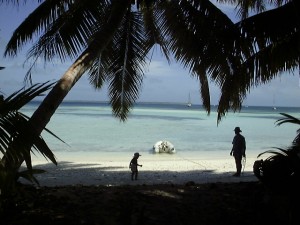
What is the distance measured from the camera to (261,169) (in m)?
4.33

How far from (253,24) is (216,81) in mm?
1225

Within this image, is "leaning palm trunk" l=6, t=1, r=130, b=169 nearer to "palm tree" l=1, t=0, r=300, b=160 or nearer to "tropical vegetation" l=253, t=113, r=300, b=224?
"palm tree" l=1, t=0, r=300, b=160

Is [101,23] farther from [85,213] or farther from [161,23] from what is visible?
[85,213]

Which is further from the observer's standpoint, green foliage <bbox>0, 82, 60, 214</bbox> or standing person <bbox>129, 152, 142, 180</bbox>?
standing person <bbox>129, 152, 142, 180</bbox>

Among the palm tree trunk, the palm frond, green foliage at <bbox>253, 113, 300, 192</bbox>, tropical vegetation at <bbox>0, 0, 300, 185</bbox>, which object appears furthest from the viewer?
the palm frond

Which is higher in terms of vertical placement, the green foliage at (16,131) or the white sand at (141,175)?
the green foliage at (16,131)

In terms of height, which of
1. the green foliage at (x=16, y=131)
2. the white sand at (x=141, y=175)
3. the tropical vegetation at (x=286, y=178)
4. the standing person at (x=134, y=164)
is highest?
the green foliage at (x=16, y=131)

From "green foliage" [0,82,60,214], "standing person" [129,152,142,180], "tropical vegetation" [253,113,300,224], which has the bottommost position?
"standing person" [129,152,142,180]

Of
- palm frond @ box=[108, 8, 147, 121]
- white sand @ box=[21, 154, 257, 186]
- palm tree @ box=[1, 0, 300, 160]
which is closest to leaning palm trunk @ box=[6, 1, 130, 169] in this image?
palm tree @ box=[1, 0, 300, 160]

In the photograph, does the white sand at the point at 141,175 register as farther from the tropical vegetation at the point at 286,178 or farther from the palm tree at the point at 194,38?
the tropical vegetation at the point at 286,178

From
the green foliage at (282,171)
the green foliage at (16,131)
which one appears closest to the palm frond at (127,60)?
the green foliage at (282,171)

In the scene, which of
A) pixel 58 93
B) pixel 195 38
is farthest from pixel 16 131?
pixel 195 38

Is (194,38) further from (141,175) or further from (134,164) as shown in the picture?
(141,175)

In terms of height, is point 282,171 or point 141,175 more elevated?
point 282,171
